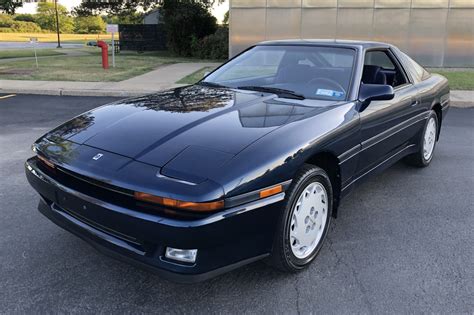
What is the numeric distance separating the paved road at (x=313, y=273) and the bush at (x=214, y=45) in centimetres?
1753

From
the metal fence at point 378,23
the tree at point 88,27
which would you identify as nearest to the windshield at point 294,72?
the metal fence at point 378,23

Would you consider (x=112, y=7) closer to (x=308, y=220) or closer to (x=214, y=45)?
(x=214, y=45)

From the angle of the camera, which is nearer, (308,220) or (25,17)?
(308,220)

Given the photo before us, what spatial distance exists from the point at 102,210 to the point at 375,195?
9.07 ft

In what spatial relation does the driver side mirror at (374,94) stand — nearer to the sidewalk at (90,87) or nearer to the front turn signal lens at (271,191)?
the front turn signal lens at (271,191)

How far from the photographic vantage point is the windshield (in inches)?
139

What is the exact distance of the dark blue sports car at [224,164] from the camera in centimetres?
224

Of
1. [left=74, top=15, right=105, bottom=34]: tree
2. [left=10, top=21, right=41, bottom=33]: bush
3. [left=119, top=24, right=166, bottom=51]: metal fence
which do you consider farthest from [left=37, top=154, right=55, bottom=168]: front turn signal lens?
[left=74, top=15, right=105, bottom=34]: tree

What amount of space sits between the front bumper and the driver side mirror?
4.54ft

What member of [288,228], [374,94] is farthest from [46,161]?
[374,94]

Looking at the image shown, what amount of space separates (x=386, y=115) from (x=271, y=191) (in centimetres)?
176

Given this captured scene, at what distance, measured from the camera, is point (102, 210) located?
2383 millimetres

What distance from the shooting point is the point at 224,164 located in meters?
2.31

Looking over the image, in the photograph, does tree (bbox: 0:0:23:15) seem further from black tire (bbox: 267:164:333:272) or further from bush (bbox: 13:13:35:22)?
bush (bbox: 13:13:35:22)
